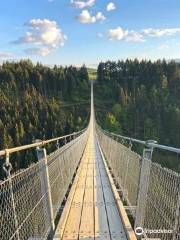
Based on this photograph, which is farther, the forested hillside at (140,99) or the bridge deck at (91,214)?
the forested hillside at (140,99)

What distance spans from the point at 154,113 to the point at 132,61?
39.8 meters

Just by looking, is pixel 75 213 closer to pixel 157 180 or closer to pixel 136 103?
pixel 157 180

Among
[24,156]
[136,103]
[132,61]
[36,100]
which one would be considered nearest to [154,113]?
[136,103]

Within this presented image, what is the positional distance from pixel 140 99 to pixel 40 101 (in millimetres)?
26157

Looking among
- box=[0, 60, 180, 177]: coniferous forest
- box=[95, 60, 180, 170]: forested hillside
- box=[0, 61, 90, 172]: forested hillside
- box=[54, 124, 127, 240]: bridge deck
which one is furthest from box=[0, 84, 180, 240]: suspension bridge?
box=[95, 60, 180, 170]: forested hillside

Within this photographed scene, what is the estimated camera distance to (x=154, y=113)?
335 feet

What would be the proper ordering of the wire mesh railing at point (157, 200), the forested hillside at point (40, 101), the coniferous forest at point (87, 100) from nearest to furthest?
the wire mesh railing at point (157, 200) < the forested hillside at point (40, 101) < the coniferous forest at point (87, 100)

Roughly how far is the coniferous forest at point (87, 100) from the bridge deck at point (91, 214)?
6740cm

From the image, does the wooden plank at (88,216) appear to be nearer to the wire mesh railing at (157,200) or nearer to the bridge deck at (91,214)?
the bridge deck at (91,214)

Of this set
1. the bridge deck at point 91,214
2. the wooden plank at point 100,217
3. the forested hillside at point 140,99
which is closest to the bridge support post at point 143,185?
the bridge deck at point 91,214

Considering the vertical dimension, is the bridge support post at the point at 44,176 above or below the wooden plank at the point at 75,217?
above

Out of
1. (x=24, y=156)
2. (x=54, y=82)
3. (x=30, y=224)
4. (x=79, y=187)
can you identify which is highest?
(x=54, y=82)

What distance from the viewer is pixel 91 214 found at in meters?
6.09

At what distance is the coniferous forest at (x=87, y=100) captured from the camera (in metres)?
89.5
